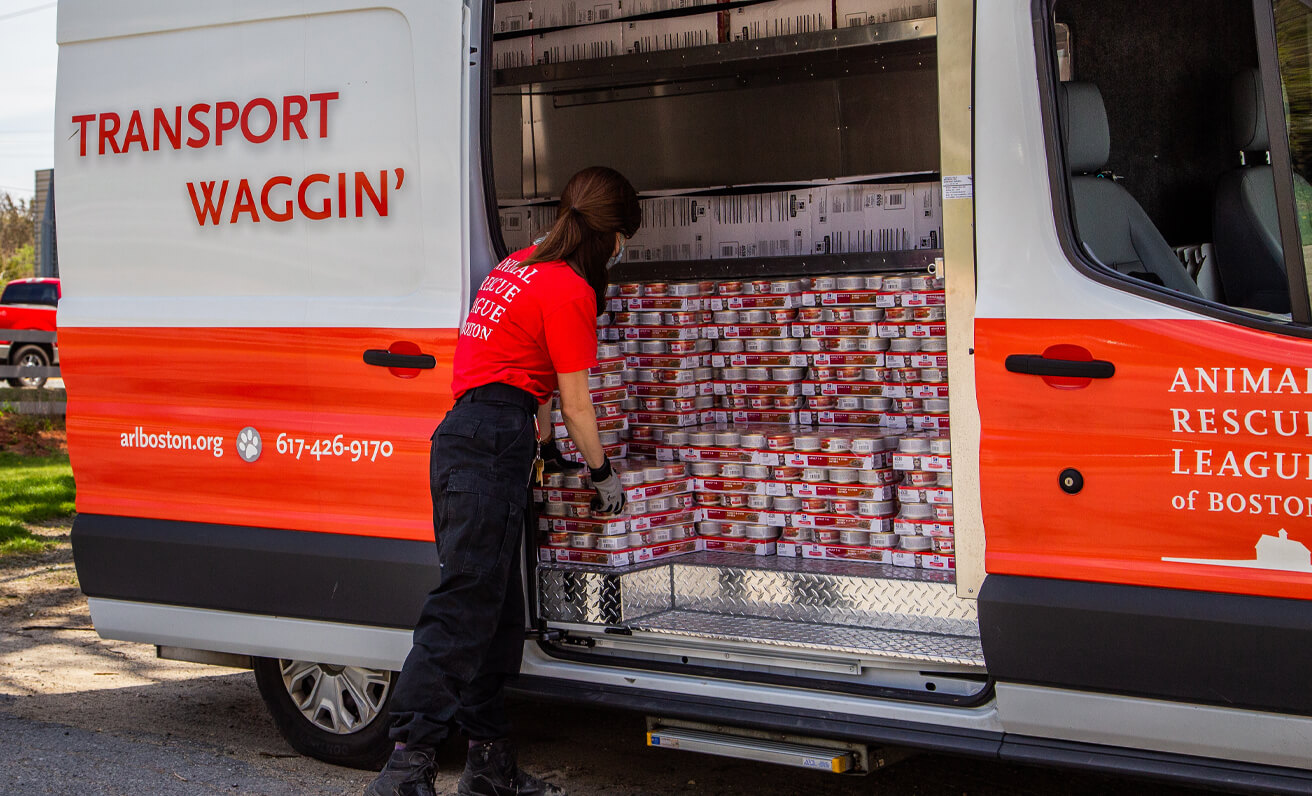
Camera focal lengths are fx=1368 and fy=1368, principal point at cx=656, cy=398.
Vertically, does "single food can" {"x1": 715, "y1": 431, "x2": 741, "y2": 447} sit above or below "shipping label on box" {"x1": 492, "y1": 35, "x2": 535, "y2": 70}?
below

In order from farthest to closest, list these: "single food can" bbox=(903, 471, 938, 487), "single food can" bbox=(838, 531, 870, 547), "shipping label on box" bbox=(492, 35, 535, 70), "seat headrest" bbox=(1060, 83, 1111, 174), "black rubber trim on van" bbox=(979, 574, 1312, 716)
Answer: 1. "shipping label on box" bbox=(492, 35, 535, 70)
2. "single food can" bbox=(838, 531, 870, 547)
3. "single food can" bbox=(903, 471, 938, 487)
4. "seat headrest" bbox=(1060, 83, 1111, 174)
5. "black rubber trim on van" bbox=(979, 574, 1312, 716)

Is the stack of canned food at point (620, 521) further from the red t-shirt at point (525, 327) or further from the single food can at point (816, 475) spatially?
the red t-shirt at point (525, 327)

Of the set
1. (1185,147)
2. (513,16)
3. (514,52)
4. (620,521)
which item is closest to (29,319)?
(514,52)

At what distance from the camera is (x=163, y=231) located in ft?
15.2

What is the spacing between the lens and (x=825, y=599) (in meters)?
4.17

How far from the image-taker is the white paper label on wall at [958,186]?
11.4ft

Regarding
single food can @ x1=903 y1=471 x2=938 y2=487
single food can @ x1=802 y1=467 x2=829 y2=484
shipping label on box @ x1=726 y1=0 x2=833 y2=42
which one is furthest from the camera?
shipping label on box @ x1=726 y1=0 x2=833 y2=42

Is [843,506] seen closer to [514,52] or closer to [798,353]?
[798,353]

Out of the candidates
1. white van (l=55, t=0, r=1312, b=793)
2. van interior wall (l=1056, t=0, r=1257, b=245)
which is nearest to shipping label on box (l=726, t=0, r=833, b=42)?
white van (l=55, t=0, r=1312, b=793)

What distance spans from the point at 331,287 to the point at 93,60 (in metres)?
1.27

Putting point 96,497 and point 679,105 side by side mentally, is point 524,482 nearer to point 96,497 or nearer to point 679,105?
point 96,497

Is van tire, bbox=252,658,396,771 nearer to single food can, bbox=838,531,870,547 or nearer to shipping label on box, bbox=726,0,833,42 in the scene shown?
single food can, bbox=838,531,870,547

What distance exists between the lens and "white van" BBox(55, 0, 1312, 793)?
316cm

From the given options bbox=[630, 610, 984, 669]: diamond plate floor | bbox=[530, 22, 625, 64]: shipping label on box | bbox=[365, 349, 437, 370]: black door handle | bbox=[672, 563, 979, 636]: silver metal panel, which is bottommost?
bbox=[630, 610, 984, 669]: diamond plate floor
